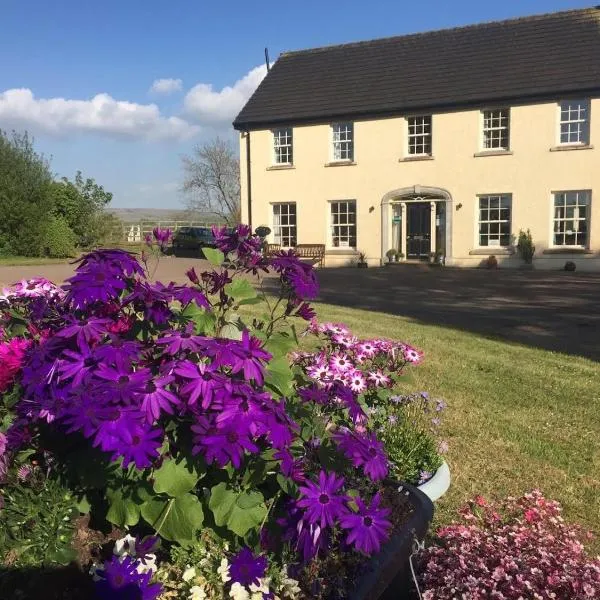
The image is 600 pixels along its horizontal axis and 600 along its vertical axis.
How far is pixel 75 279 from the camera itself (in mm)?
2010

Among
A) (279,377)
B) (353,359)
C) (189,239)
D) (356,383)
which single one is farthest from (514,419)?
(189,239)

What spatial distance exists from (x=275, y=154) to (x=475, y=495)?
892 inches

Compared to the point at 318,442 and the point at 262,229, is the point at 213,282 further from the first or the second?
the point at 262,229

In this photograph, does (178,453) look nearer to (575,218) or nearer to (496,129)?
(575,218)

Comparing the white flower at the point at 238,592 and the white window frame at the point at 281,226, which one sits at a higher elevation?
the white window frame at the point at 281,226

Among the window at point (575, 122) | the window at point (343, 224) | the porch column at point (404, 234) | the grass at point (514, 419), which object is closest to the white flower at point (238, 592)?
the grass at point (514, 419)

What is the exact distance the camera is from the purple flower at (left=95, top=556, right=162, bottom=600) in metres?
1.80

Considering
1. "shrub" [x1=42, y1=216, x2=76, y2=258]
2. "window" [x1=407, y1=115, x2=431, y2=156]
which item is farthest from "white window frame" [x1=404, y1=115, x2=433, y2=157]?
"shrub" [x1=42, y1=216, x2=76, y2=258]

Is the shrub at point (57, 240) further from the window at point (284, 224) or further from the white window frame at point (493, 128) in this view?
the white window frame at point (493, 128)

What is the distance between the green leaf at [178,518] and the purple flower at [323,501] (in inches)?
16.7

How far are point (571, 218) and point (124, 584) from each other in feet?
72.1

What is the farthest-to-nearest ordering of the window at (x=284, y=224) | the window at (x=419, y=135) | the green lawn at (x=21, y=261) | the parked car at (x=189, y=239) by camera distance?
the parked car at (x=189, y=239), the window at (x=284, y=224), the green lawn at (x=21, y=261), the window at (x=419, y=135)

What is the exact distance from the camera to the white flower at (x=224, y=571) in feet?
6.26

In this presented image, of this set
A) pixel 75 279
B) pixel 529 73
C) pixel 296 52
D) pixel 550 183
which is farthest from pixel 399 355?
pixel 296 52
